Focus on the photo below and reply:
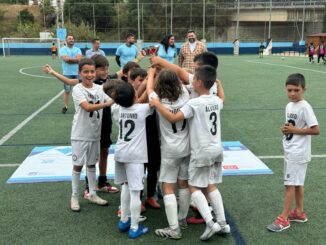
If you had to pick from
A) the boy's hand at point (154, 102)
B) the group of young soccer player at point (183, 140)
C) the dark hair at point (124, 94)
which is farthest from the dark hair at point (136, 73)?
the boy's hand at point (154, 102)

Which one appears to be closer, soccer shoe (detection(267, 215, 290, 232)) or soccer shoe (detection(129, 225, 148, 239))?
soccer shoe (detection(129, 225, 148, 239))

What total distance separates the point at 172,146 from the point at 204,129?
12.8 inches

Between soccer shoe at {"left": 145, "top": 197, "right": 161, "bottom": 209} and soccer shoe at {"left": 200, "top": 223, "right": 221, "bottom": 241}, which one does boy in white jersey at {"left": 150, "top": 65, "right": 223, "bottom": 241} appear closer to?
soccer shoe at {"left": 200, "top": 223, "right": 221, "bottom": 241}

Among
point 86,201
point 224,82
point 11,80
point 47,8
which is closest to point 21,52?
point 47,8

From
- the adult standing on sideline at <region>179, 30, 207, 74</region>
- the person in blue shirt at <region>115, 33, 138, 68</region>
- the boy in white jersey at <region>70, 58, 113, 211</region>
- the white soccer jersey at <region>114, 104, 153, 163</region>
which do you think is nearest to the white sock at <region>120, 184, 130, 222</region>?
the white soccer jersey at <region>114, 104, 153, 163</region>

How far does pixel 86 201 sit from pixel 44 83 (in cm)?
1259

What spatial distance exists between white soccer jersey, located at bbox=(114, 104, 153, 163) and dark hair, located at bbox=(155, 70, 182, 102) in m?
0.23

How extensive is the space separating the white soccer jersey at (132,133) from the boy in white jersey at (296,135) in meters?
1.33

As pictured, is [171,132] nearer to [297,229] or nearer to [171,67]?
[171,67]

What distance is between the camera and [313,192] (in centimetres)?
463

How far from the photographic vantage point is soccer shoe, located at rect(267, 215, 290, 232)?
3.73 meters

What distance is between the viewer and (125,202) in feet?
12.2

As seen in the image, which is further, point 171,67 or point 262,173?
point 262,173

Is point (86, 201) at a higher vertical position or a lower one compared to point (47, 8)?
lower
